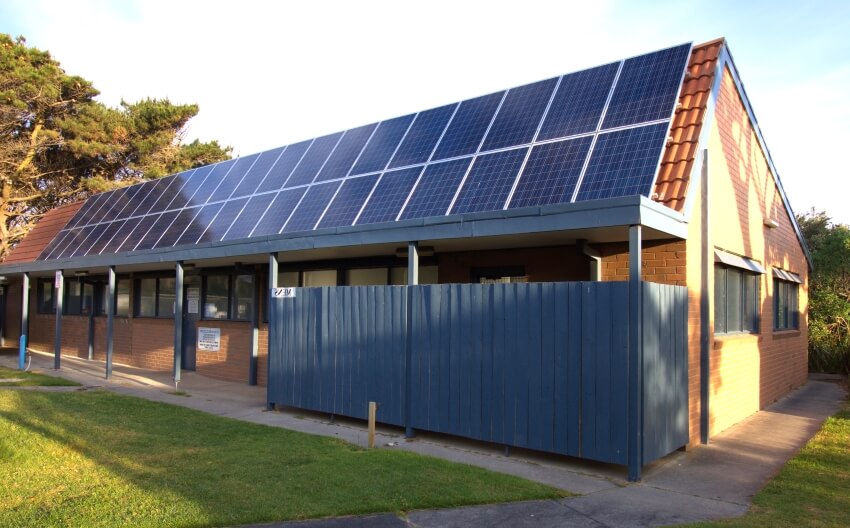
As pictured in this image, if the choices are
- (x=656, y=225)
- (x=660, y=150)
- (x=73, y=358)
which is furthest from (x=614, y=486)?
(x=73, y=358)

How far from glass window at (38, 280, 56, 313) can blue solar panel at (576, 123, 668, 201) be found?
21.6 meters

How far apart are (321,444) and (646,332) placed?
4.33 metres

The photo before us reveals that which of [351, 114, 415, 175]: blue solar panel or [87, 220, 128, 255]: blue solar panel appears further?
[87, 220, 128, 255]: blue solar panel

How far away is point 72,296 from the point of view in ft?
72.1

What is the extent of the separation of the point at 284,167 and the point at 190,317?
524 cm

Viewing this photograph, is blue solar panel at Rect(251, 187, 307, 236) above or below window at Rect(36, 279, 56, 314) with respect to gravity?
above

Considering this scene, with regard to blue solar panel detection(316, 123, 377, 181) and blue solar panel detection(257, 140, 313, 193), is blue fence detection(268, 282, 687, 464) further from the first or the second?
blue solar panel detection(257, 140, 313, 193)

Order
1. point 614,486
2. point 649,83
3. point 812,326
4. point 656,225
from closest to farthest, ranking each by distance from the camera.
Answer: point 614,486 → point 656,225 → point 649,83 → point 812,326

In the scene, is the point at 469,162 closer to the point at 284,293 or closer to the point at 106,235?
the point at 284,293

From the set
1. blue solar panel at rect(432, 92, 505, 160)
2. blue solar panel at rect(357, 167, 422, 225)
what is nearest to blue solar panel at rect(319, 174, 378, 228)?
blue solar panel at rect(357, 167, 422, 225)

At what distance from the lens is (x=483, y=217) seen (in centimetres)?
833

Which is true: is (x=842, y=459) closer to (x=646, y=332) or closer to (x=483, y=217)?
(x=646, y=332)

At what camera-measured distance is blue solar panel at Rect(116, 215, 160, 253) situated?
52.6 feet

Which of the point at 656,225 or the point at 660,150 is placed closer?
the point at 656,225
